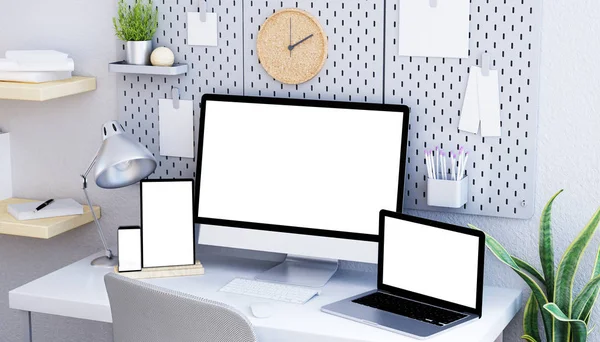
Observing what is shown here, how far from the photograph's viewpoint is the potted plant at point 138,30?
8.48 ft

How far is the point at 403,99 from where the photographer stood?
2402mm

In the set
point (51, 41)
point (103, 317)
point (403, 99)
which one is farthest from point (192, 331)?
point (51, 41)

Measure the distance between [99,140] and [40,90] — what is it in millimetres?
298

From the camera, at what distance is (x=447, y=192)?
231 centimetres

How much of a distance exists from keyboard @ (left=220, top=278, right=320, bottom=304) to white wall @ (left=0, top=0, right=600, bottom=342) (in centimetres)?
42

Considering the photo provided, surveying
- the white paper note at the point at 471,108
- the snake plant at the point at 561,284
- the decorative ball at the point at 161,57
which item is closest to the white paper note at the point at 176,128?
the decorative ball at the point at 161,57

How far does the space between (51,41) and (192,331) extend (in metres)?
1.34

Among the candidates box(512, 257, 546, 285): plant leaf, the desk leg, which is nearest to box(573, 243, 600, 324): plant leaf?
box(512, 257, 546, 285): plant leaf

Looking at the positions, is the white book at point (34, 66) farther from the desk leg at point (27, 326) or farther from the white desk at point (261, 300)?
the desk leg at point (27, 326)

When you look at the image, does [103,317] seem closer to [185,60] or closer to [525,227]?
[185,60]

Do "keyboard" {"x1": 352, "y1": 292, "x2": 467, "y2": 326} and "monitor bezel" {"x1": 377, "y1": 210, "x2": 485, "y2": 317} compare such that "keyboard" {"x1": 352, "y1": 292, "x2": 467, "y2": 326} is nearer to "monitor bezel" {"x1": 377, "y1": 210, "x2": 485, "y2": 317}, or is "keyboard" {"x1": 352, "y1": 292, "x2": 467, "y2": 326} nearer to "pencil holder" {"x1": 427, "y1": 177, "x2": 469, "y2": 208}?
"monitor bezel" {"x1": 377, "y1": 210, "x2": 485, "y2": 317}

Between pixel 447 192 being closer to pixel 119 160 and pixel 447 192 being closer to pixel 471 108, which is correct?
pixel 471 108

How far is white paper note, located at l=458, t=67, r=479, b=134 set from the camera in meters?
2.32

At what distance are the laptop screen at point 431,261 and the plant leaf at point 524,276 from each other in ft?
0.33
